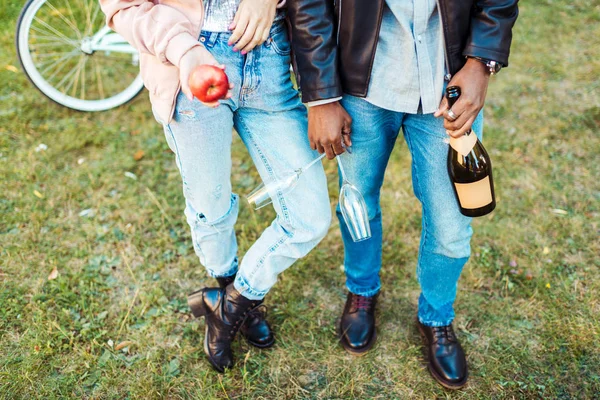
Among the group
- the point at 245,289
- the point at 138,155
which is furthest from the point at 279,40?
the point at 138,155

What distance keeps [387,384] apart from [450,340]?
38cm

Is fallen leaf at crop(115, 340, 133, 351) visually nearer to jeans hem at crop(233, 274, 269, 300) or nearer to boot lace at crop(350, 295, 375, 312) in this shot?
jeans hem at crop(233, 274, 269, 300)

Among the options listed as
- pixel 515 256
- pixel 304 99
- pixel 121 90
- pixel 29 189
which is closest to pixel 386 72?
pixel 304 99

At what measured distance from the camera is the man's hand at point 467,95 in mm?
1742

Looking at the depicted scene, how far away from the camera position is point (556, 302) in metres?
2.76

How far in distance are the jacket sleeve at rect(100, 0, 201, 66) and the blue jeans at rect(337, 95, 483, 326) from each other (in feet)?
2.18

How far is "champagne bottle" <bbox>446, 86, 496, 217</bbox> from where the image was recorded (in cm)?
185

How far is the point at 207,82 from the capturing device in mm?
1561

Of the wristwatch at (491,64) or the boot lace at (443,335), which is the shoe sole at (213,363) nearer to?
the boot lace at (443,335)

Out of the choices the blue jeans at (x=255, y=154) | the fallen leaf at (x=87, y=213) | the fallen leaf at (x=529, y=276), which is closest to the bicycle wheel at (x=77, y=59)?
the fallen leaf at (x=87, y=213)

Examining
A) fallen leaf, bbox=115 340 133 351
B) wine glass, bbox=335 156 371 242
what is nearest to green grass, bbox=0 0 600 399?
fallen leaf, bbox=115 340 133 351

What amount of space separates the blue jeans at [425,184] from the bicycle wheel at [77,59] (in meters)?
2.62

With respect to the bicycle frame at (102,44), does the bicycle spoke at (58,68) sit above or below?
below

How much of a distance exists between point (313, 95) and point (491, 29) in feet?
2.13
